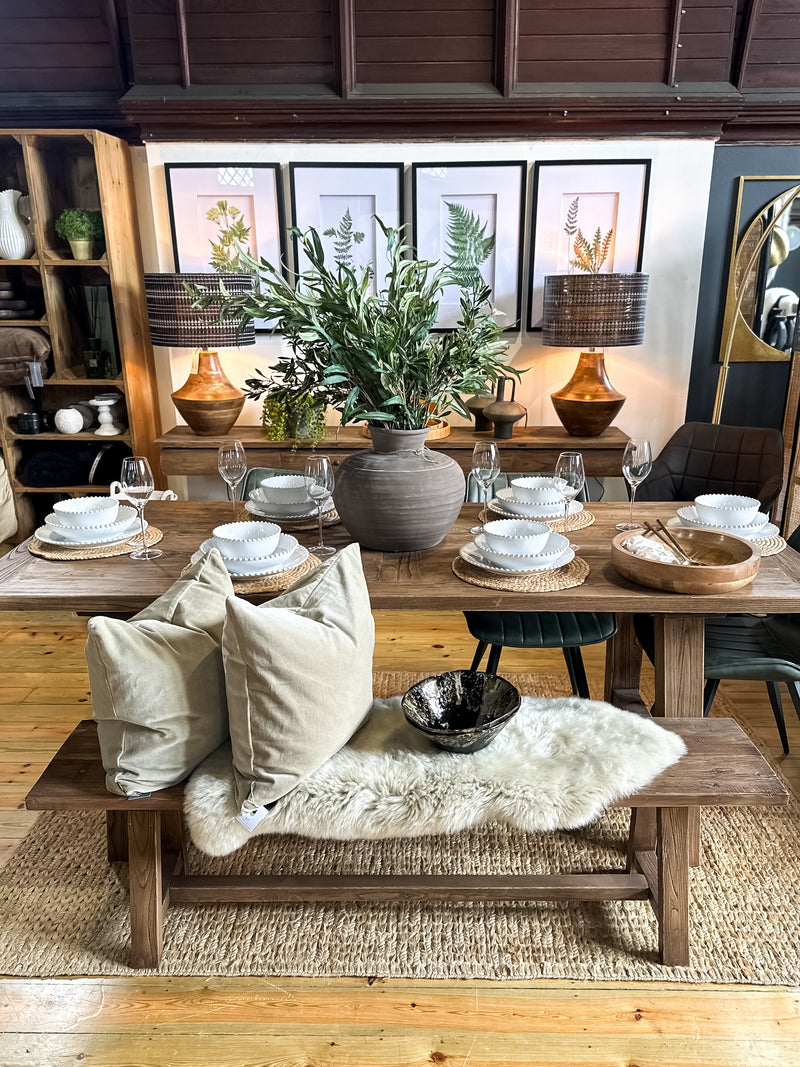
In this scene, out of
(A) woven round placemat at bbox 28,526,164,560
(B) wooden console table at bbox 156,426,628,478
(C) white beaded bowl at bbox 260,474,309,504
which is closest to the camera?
(A) woven round placemat at bbox 28,526,164,560

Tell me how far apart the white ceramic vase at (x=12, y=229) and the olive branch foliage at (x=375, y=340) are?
236 centimetres

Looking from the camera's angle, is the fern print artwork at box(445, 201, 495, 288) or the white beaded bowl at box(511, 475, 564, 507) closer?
the white beaded bowl at box(511, 475, 564, 507)

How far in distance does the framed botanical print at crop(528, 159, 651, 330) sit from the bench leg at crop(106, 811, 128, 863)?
293 cm

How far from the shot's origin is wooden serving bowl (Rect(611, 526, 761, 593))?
1776 millimetres

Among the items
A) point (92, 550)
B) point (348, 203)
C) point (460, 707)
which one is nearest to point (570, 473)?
point (460, 707)

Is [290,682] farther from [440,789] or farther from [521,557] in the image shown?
[521,557]

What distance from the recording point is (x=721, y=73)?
11.6 feet

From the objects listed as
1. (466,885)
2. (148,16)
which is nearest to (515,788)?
(466,885)

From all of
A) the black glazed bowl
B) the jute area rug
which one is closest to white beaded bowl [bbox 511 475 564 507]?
the black glazed bowl

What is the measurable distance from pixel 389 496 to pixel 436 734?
602mm

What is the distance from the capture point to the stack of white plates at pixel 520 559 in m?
1.90

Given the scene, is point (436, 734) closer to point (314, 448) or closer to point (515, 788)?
point (515, 788)

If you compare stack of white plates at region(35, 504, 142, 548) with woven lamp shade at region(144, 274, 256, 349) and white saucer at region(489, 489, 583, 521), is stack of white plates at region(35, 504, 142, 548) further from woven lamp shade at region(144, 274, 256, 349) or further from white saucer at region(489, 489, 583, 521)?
woven lamp shade at region(144, 274, 256, 349)

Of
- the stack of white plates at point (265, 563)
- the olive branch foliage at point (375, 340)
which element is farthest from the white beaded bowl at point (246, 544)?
the olive branch foliage at point (375, 340)
